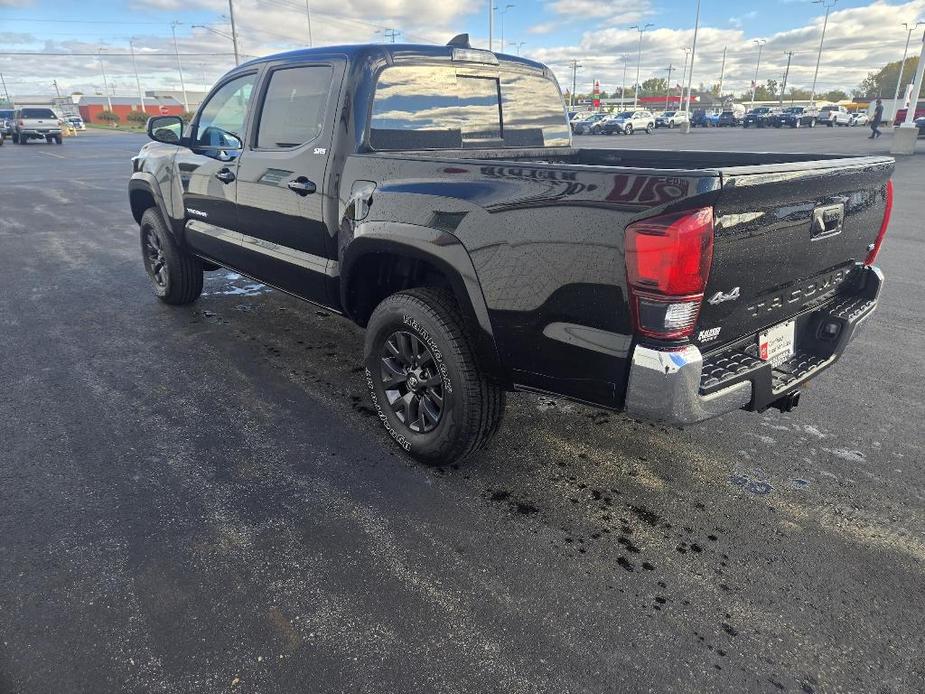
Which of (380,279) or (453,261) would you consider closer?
(453,261)

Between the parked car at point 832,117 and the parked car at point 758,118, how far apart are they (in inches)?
150

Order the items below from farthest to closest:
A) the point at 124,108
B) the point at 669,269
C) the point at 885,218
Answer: the point at 124,108
the point at 885,218
the point at 669,269

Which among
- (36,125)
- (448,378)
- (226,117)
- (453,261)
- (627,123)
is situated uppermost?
(627,123)

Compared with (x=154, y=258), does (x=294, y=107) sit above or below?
above

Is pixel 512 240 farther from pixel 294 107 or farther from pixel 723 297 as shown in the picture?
pixel 294 107

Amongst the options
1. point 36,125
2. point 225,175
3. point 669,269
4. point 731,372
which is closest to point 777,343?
point 731,372

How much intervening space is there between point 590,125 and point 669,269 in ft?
148

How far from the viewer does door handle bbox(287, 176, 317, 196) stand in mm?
3422

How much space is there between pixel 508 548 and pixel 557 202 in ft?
4.43

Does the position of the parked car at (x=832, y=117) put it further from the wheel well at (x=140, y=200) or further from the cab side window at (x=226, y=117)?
the cab side window at (x=226, y=117)

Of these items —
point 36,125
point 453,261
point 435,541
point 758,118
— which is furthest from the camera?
point 758,118

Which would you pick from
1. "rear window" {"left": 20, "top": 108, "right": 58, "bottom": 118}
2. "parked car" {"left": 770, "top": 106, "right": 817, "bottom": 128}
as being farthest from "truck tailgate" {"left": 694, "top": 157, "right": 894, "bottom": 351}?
"parked car" {"left": 770, "top": 106, "right": 817, "bottom": 128}

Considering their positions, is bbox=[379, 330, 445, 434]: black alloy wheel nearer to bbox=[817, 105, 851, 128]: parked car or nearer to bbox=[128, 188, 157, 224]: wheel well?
bbox=[128, 188, 157, 224]: wheel well

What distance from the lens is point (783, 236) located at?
7.78 ft
